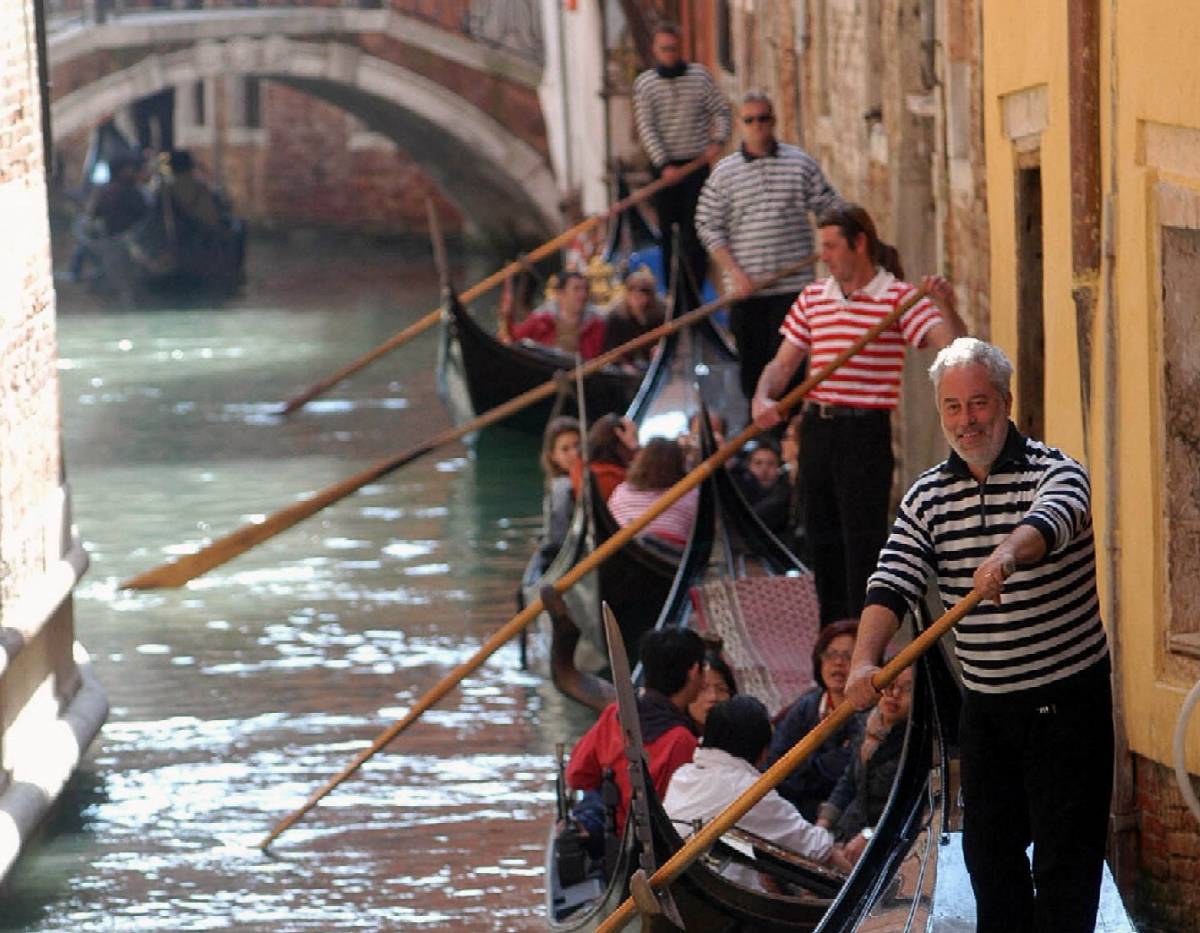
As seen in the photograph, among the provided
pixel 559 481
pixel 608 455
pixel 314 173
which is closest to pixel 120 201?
pixel 314 173

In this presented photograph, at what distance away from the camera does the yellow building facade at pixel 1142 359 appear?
336 cm

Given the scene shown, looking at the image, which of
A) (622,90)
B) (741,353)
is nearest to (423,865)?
(741,353)

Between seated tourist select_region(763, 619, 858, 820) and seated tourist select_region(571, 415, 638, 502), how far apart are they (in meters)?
2.01

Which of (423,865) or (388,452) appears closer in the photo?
(423,865)

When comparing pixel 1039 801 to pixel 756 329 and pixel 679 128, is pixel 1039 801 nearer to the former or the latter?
pixel 756 329

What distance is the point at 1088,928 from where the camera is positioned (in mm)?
2723

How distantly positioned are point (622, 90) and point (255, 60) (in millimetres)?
3564

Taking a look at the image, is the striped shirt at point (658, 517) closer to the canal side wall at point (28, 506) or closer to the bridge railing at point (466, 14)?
the canal side wall at point (28, 506)

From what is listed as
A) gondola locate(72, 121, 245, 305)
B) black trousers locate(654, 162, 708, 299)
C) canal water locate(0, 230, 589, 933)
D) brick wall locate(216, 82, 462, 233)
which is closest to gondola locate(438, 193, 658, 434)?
canal water locate(0, 230, 589, 933)

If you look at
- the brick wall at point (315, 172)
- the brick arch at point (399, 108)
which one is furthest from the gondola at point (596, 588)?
the brick wall at point (315, 172)

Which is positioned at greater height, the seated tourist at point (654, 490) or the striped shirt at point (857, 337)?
the striped shirt at point (857, 337)

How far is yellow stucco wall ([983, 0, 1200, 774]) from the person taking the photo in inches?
130

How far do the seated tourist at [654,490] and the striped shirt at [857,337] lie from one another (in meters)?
1.14

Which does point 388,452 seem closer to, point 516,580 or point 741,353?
point 516,580
